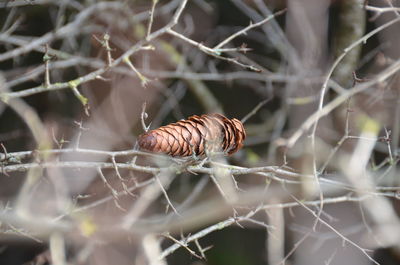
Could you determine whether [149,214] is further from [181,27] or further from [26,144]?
[181,27]

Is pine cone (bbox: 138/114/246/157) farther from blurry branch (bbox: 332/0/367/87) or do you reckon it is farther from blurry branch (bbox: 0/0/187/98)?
blurry branch (bbox: 332/0/367/87)

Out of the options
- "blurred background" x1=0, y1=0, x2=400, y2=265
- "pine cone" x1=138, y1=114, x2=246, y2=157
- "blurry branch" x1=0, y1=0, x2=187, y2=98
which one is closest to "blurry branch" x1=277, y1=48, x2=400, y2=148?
"pine cone" x1=138, y1=114, x2=246, y2=157

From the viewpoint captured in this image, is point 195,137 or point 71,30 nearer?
point 195,137

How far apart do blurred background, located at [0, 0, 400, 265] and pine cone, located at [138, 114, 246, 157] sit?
1.34 ft

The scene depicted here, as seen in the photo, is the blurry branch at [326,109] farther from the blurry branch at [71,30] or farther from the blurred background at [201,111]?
the blurry branch at [71,30]

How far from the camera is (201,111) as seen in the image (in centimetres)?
308

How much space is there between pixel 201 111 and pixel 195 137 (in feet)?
5.86

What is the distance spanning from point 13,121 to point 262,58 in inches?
57.1

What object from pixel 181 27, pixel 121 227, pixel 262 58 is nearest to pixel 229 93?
pixel 262 58

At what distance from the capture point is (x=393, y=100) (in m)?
2.42

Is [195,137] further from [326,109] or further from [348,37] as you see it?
[348,37]

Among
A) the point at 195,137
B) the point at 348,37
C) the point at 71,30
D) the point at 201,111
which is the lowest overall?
the point at 195,137

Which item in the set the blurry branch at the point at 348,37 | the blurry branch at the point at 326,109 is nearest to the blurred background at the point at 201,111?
the blurry branch at the point at 348,37

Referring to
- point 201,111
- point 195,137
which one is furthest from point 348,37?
point 195,137
